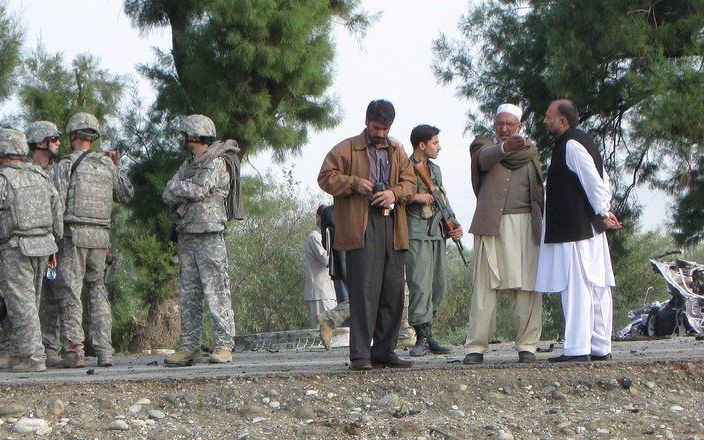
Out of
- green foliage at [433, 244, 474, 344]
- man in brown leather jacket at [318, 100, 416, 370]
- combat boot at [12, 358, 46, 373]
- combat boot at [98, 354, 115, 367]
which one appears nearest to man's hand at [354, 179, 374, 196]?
man in brown leather jacket at [318, 100, 416, 370]

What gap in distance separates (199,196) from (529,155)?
2802 millimetres

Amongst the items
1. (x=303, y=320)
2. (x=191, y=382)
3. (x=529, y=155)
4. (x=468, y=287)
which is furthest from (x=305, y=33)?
(x=468, y=287)

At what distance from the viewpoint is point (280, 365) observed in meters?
10.1

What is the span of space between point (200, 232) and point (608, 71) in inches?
380

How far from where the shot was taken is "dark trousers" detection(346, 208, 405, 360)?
8719 mm

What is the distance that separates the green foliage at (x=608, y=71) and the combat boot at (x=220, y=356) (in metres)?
7.47

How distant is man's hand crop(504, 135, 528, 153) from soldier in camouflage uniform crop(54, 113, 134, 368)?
3.90 metres

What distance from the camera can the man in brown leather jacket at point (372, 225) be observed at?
8.70 meters

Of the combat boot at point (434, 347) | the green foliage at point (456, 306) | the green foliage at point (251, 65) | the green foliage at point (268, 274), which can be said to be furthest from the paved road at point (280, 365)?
the green foliage at point (456, 306)

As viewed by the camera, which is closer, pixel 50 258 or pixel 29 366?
pixel 29 366

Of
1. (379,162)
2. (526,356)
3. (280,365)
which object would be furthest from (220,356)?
(526,356)

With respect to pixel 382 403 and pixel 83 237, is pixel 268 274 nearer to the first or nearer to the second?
pixel 83 237

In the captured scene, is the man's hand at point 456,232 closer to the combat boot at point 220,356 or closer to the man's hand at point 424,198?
the man's hand at point 424,198

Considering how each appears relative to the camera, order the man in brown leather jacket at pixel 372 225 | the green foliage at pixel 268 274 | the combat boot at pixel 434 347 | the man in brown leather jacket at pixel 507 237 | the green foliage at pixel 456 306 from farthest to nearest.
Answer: the green foliage at pixel 456 306 < the green foliage at pixel 268 274 < the combat boot at pixel 434 347 < the man in brown leather jacket at pixel 507 237 < the man in brown leather jacket at pixel 372 225
